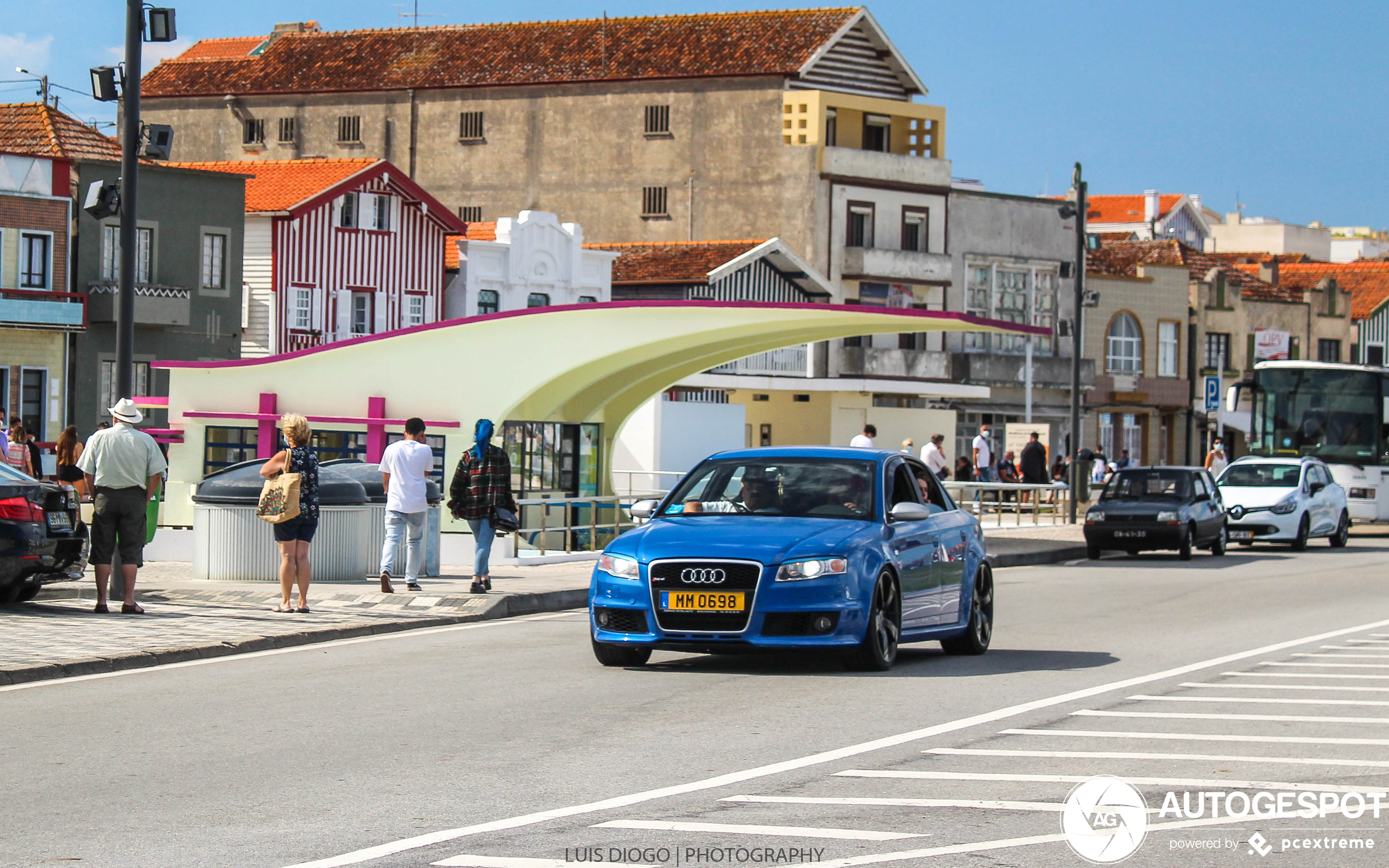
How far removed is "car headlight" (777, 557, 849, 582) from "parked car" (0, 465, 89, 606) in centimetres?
777

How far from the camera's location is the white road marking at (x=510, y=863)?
21.8ft

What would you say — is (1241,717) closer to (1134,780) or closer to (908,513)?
(1134,780)

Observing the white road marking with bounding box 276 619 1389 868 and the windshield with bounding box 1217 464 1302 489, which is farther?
the windshield with bounding box 1217 464 1302 489

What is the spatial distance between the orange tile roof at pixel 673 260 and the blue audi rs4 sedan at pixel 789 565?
4070 centimetres

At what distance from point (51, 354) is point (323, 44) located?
26.6m

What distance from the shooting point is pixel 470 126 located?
6512 centimetres

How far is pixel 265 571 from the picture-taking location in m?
20.2

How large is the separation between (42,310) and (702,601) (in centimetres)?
3655

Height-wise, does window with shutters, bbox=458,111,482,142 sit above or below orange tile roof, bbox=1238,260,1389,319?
above

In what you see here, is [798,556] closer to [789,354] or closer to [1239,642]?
[1239,642]

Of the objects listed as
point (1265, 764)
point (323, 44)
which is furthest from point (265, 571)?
point (323, 44)

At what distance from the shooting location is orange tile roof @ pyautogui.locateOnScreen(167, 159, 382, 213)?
51719mm

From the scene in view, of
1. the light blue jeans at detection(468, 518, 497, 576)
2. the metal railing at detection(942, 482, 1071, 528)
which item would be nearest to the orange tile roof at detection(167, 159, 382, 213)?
the metal railing at detection(942, 482, 1071, 528)

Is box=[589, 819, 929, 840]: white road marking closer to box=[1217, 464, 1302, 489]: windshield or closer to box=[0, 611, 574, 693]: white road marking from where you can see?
box=[0, 611, 574, 693]: white road marking
